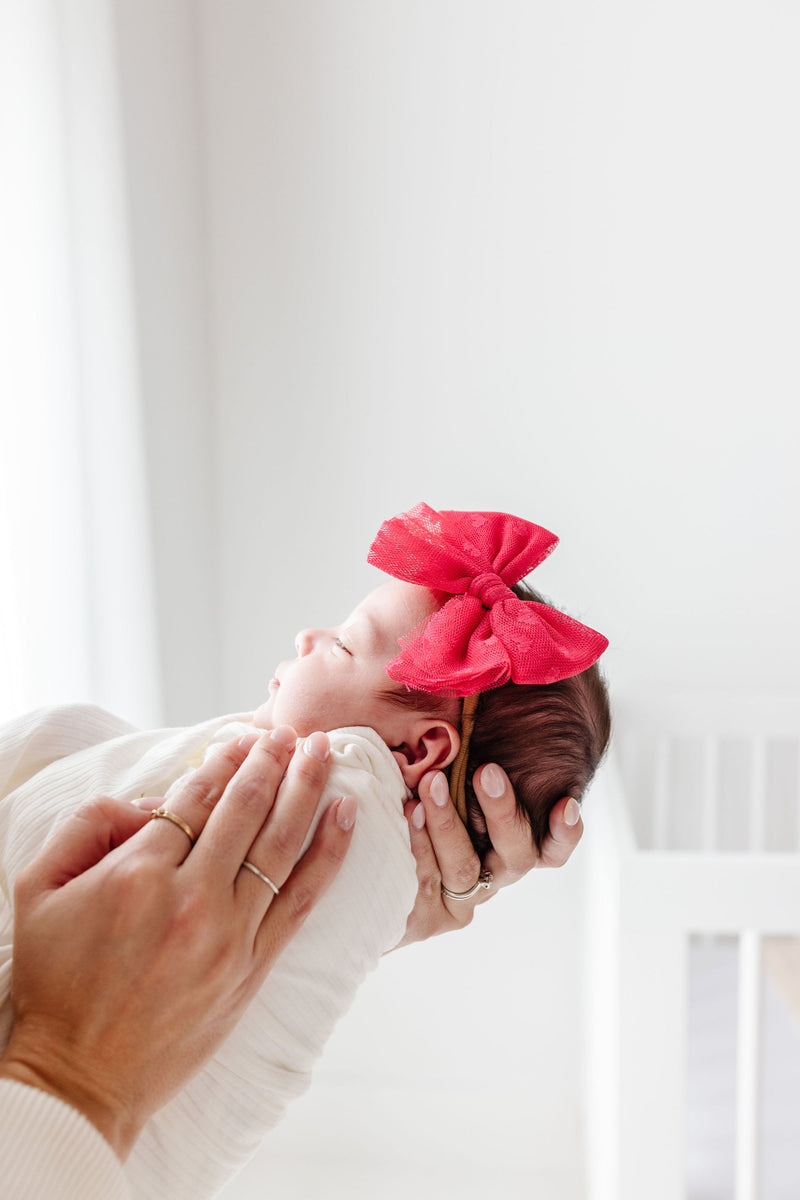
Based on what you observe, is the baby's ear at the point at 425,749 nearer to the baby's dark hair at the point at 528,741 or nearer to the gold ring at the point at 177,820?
the baby's dark hair at the point at 528,741

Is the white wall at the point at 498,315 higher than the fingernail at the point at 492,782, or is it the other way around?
the white wall at the point at 498,315

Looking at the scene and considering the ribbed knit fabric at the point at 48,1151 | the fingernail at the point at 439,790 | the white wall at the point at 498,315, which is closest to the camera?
the ribbed knit fabric at the point at 48,1151

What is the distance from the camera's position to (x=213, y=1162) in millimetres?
688

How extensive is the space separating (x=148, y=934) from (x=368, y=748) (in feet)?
0.93

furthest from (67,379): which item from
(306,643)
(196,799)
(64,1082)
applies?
(64,1082)

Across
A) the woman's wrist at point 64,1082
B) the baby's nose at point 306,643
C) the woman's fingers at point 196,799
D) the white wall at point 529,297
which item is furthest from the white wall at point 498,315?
the woman's wrist at point 64,1082

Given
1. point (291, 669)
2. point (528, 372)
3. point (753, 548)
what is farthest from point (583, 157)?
point (291, 669)

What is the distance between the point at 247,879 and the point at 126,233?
1.22m

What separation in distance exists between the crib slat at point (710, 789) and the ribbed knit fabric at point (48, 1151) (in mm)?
1663

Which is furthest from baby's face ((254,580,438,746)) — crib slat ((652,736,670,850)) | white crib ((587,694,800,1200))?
crib slat ((652,736,670,850))

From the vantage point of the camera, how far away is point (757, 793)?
204 cm

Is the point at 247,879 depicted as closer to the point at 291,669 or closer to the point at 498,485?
the point at 291,669

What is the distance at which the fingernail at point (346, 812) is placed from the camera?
729 millimetres

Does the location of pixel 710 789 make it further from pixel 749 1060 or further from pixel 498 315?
pixel 498 315
